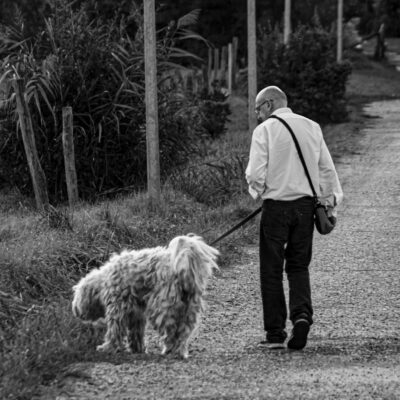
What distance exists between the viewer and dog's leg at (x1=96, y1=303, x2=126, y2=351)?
7.00 metres

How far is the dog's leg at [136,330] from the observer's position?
7.04 m

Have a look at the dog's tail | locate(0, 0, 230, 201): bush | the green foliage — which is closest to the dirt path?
the dog's tail

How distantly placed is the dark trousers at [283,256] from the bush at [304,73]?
21.4 m

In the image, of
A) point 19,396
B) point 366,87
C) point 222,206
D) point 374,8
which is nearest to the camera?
point 19,396

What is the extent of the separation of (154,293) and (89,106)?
876cm

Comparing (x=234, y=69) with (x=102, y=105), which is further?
(x=234, y=69)

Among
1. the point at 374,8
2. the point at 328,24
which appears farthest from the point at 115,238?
the point at 374,8

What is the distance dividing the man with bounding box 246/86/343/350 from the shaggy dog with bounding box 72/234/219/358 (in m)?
0.57

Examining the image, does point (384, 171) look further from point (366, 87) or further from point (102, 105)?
point (366, 87)

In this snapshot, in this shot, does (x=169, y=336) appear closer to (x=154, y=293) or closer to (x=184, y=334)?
(x=184, y=334)

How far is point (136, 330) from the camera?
7070mm

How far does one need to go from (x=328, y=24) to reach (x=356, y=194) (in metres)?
38.7

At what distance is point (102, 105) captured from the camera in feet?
50.6

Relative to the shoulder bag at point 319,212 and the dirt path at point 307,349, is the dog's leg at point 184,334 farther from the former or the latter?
the shoulder bag at point 319,212
